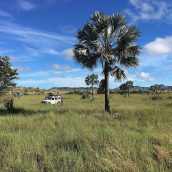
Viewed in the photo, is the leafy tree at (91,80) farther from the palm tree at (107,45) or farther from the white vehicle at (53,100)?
the palm tree at (107,45)

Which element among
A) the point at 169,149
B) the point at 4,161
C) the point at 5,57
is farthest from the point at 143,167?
the point at 5,57

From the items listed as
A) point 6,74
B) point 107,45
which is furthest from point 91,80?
point 107,45

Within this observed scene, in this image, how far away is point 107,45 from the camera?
30.5 metres

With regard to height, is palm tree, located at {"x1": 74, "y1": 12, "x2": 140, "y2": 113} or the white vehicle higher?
palm tree, located at {"x1": 74, "y1": 12, "x2": 140, "y2": 113}

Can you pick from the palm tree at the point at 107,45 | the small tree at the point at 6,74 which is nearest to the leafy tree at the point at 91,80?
the small tree at the point at 6,74

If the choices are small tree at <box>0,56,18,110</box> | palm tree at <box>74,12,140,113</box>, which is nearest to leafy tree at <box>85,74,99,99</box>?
small tree at <box>0,56,18,110</box>

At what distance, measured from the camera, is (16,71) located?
230 feet

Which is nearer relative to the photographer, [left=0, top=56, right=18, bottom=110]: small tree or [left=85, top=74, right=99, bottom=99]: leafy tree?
[left=0, top=56, right=18, bottom=110]: small tree

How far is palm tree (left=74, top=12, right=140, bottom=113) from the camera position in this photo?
98.7 feet

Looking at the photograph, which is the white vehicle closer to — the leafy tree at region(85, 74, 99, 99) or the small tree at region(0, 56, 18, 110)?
the small tree at region(0, 56, 18, 110)

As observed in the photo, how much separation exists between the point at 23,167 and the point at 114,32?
24.0m

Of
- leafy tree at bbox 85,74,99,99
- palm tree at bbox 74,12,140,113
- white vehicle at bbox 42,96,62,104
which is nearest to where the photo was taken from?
palm tree at bbox 74,12,140,113

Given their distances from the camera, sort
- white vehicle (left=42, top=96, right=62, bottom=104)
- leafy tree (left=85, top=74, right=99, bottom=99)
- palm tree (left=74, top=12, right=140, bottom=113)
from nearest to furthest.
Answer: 1. palm tree (left=74, top=12, right=140, bottom=113)
2. white vehicle (left=42, top=96, right=62, bottom=104)
3. leafy tree (left=85, top=74, right=99, bottom=99)

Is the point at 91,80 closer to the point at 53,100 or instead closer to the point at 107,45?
the point at 53,100
